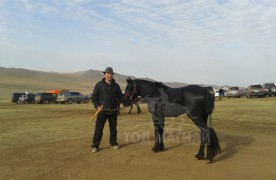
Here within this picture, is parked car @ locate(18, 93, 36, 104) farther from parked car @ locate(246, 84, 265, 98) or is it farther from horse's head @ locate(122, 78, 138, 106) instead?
horse's head @ locate(122, 78, 138, 106)

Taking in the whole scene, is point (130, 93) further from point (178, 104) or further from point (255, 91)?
point (255, 91)

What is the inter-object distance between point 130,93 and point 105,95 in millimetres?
758

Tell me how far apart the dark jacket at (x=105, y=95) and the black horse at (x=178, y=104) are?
341mm

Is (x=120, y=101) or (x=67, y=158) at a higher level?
(x=120, y=101)

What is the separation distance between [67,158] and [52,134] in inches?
200

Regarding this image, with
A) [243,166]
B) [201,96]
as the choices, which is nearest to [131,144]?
[201,96]

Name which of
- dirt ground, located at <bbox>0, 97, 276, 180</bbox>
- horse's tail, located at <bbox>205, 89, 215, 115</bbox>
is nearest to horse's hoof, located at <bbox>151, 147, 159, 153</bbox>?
dirt ground, located at <bbox>0, 97, 276, 180</bbox>

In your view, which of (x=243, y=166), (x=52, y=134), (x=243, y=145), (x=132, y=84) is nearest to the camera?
(x=243, y=166)

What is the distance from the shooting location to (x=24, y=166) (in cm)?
824

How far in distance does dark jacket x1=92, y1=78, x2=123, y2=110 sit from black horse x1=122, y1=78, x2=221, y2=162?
1.12ft

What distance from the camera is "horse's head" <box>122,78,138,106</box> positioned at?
1011 centimetres

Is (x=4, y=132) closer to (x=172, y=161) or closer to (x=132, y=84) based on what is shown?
(x=132, y=84)

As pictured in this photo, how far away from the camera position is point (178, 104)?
953 cm

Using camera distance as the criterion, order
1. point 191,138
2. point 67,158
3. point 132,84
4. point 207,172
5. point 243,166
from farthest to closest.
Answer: point 191,138 → point 132,84 → point 67,158 → point 243,166 → point 207,172
